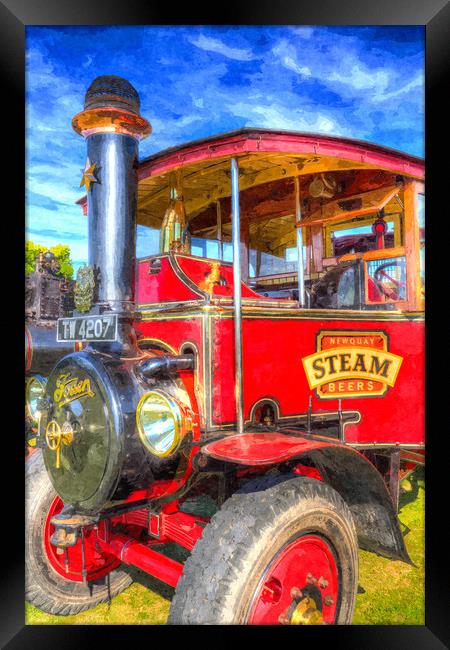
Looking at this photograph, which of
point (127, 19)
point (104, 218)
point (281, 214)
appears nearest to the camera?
point (104, 218)

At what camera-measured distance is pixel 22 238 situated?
2516 mm

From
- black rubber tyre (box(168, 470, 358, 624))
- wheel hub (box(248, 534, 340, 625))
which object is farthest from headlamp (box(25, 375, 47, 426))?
wheel hub (box(248, 534, 340, 625))

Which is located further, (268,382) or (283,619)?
(268,382)

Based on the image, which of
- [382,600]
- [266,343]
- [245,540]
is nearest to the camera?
[245,540]

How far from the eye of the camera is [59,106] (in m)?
2.48

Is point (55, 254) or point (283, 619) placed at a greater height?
point (55, 254)

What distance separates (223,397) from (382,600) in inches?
55.7

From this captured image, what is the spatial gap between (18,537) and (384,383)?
2.11m

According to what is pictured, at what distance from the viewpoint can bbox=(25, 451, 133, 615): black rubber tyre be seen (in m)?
2.50

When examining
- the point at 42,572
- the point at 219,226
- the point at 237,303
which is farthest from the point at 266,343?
the point at 42,572

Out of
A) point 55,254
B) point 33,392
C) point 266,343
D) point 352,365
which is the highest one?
point 55,254

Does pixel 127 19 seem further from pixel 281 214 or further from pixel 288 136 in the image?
pixel 281 214

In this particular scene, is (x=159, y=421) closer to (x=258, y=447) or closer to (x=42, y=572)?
(x=258, y=447)

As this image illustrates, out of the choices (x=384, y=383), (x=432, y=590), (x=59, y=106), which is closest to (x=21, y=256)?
(x=59, y=106)
